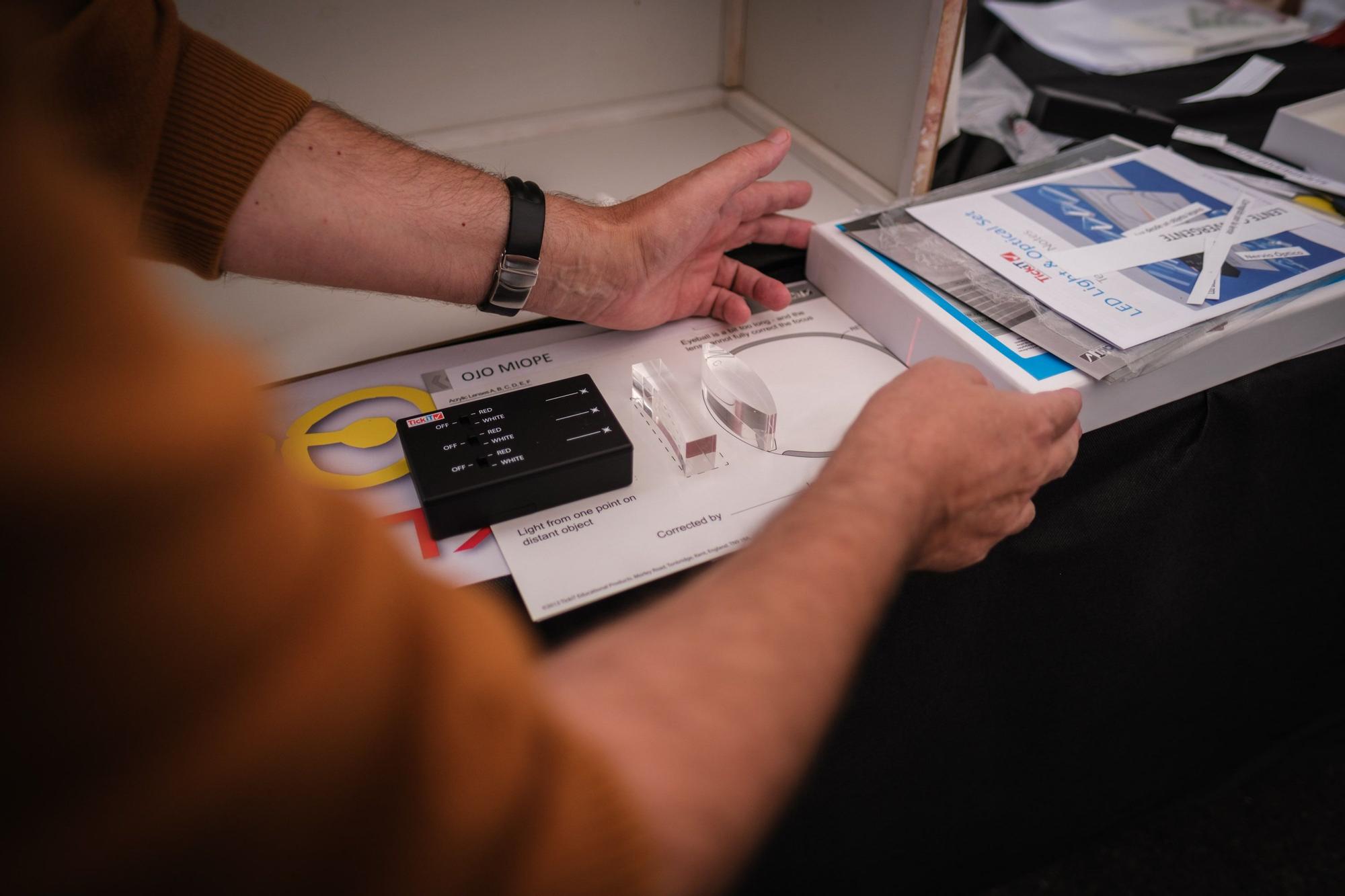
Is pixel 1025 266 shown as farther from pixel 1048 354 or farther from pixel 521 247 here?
pixel 521 247

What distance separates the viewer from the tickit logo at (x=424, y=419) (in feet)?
1.84

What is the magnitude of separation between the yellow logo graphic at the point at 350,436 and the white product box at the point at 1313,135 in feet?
3.22

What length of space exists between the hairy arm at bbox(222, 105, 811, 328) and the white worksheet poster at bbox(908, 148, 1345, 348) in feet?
0.65

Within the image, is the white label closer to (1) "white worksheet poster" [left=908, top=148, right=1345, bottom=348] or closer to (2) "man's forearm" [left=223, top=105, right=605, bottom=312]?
(1) "white worksheet poster" [left=908, top=148, right=1345, bottom=348]

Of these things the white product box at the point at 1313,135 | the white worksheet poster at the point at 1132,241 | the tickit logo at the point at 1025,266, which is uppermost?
the white product box at the point at 1313,135

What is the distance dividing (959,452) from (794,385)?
20cm

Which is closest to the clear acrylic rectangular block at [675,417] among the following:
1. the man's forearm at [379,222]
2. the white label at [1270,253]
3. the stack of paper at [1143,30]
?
the man's forearm at [379,222]

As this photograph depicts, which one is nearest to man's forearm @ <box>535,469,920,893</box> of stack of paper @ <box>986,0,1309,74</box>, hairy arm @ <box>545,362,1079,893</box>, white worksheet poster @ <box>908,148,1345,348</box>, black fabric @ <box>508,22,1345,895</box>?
hairy arm @ <box>545,362,1079,893</box>

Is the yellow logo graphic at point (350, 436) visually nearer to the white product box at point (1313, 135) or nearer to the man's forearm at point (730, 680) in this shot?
the man's forearm at point (730, 680)

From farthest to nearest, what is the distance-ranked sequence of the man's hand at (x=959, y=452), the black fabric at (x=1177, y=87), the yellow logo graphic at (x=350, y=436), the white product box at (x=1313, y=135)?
the black fabric at (x=1177, y=87) → the white product box at (x=1313, y=135) → the yellow logo graphic at (x=350, y=436) → the man's hand at (x=959, y=452)

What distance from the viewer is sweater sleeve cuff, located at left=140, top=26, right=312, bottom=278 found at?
22.1 inches

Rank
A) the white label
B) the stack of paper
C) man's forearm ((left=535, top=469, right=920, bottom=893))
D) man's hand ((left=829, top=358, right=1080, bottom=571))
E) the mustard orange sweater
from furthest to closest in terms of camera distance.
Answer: the stack of paper → the white label → man's hand ((left=829, top=358, right=1080, bottom=571)) → man's forearm ((left=535, top=469, right=920, bottom=893)) → the mustard orange sweater

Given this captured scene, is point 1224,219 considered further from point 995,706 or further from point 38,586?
point 38,586

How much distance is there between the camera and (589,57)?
1.11 metres
